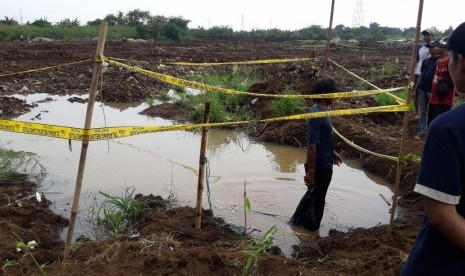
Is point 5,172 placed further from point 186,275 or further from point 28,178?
point 186,275

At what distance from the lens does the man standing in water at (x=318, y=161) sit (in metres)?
4.62

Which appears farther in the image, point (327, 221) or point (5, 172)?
point (5, 172)

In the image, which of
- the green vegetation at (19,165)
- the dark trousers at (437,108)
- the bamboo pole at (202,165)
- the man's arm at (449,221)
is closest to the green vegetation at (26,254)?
the bamboo pole at (202,165)

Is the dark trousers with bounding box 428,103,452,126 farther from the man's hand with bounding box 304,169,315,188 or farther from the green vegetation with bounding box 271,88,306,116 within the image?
the man's hand with bounding box 304,169,315,188

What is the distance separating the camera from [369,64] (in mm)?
24531

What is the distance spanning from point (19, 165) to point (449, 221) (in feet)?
20.9

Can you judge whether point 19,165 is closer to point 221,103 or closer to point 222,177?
point 222,177

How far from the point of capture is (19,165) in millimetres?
6641

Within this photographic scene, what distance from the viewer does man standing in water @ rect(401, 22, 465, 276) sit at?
1.58 meters

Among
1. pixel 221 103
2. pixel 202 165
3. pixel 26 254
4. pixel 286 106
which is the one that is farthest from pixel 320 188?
pixel 221 103

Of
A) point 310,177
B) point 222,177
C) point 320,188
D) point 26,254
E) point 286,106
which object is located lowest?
point 222,177

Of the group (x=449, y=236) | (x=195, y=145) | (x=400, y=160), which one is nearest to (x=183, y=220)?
(x=400, y=160)

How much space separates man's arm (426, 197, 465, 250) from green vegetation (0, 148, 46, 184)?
5.66 m

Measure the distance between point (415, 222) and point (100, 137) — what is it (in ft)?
→ 12.5
